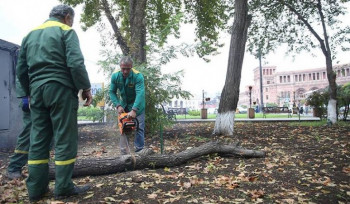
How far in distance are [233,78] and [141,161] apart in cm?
582

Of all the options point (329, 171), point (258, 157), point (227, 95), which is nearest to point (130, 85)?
point (258, 157)

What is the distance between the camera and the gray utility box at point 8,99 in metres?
6.87

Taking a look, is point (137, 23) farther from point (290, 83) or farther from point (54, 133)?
point (290, 83)

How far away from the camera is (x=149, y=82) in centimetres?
777

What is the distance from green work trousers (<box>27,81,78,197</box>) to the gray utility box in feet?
15.7

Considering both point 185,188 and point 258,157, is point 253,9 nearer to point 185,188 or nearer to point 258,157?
point 258,157

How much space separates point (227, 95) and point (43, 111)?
7.08 m

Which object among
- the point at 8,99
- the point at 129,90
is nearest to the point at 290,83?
the point at 8,99

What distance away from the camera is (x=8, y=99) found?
7.01 metres

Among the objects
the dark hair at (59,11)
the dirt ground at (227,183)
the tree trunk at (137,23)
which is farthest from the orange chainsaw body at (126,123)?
the tree trunk at (137,23)

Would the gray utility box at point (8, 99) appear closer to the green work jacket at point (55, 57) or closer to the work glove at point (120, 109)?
the work glove at point (120, 109)

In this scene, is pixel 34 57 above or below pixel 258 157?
above

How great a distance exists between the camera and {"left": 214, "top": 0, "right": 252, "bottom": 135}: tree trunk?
361 inches

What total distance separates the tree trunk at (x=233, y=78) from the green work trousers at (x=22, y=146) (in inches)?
253
